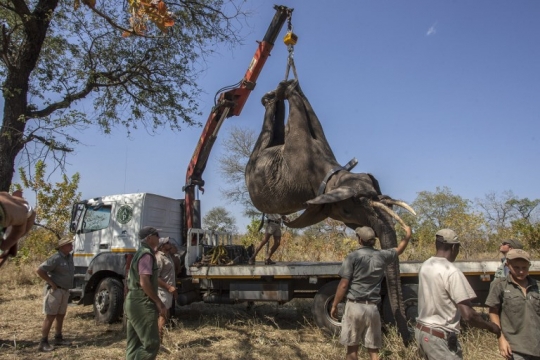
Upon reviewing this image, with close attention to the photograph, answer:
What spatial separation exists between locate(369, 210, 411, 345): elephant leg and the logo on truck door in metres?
5.71

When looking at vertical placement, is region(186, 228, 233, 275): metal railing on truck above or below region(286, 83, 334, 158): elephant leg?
below

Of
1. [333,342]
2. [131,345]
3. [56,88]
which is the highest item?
[56,88]

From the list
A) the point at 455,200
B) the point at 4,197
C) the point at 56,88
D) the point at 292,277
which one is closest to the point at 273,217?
the point at 292,277

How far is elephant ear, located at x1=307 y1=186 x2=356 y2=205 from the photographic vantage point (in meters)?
4.94

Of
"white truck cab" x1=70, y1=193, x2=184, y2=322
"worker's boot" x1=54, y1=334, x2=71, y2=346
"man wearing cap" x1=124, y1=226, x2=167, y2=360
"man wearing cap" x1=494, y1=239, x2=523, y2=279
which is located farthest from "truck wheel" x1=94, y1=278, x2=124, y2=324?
"man wearing cap" x1=494, y1=239, x2=523, y2=279

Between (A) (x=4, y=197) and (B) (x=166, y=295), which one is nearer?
(A) (x=4, y=197)

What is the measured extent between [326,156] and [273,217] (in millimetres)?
3164

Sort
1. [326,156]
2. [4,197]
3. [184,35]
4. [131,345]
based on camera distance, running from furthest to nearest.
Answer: [184,35] → [326,156] → [131,345] → [4,197]

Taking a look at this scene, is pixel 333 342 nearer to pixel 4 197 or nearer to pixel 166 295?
pixel 166 295

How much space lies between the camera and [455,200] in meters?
39.2

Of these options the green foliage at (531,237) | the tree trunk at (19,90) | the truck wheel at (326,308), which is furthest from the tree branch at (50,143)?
the green foliage at (531,237)

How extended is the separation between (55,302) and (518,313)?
652 centimetres

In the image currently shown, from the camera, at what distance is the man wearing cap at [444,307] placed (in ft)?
10.1

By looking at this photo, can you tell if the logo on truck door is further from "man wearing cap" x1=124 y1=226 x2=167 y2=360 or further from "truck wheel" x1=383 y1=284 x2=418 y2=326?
"truck wheel" x1=383 y1=284 x2=418 y2=326
